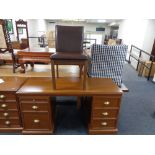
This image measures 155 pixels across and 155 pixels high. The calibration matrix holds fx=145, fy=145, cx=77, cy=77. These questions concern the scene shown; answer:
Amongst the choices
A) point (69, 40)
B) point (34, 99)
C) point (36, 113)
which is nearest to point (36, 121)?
point (36, 113)

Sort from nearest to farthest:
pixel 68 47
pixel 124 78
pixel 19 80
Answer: pixel 68 47 → pixel 19 80 → pixel 124 78

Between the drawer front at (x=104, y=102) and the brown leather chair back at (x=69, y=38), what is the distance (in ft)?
2.38

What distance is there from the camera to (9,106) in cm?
202

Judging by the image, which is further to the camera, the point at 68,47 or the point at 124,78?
the point at 124,78

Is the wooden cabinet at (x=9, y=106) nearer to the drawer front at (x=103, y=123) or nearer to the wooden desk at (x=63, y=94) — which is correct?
the wooden desk at (x=63, y=94)

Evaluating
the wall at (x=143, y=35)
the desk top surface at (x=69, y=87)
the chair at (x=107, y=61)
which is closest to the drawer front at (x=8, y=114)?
the desk top surface at (x=69, y=87)

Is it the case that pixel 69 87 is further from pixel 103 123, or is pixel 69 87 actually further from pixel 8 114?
pixel 8 114

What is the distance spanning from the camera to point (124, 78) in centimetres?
443

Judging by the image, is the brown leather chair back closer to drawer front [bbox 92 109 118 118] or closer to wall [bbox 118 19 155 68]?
drawer front [bbox 92 109 118 118]

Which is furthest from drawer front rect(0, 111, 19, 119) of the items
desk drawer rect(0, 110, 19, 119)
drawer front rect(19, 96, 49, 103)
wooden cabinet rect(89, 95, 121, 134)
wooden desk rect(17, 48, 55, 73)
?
wooden desk rect(17, 48, 55, 73)

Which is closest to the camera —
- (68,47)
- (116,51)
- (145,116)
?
(68,47)

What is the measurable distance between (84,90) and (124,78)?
9.25ft
